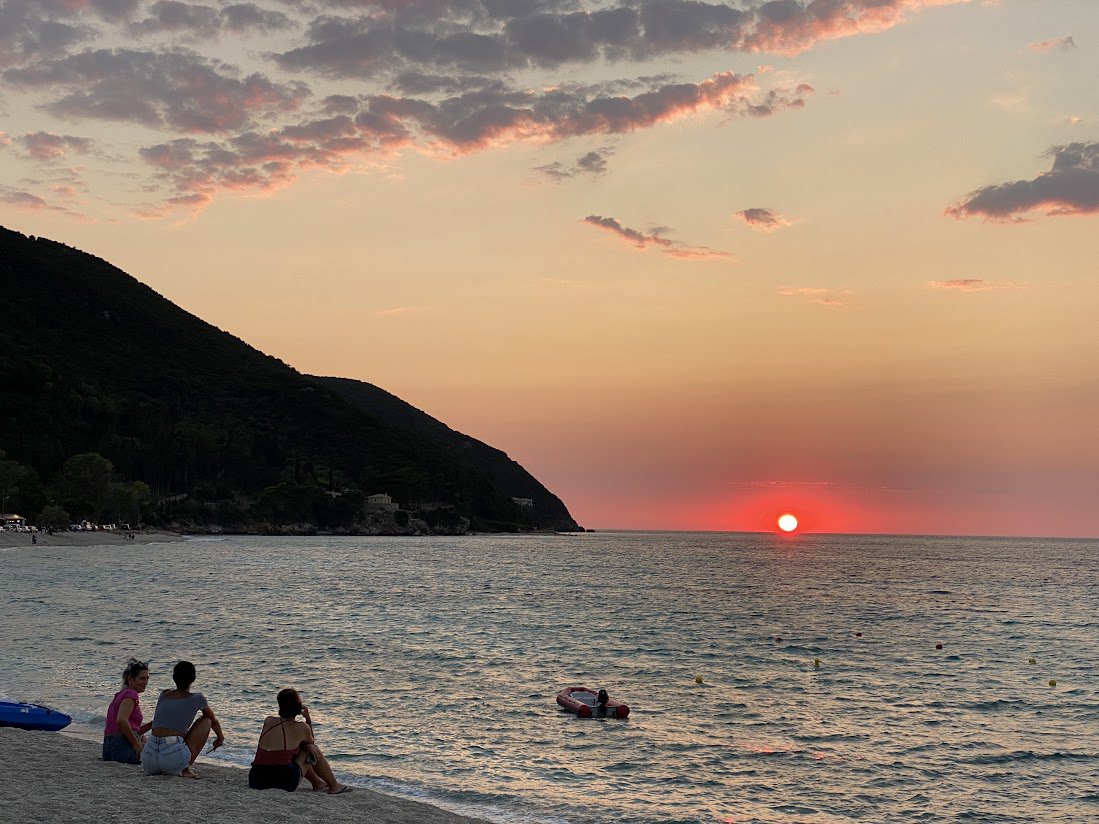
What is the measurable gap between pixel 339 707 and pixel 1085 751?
27.5m

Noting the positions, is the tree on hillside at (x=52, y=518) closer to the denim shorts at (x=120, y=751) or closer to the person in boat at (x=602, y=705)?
the person in boat at (x=602, y=705)

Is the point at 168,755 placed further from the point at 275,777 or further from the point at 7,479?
the point at 7,479

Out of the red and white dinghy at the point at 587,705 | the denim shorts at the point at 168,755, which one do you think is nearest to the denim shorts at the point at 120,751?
the denim shorts at the point at 168,755

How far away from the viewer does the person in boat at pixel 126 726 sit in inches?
779

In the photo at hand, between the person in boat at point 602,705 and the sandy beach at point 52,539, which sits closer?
the person in boat at point 602,705

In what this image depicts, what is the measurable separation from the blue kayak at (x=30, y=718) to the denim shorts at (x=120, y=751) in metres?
6.34

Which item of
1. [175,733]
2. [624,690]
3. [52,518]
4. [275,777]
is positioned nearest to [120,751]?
[175,733]

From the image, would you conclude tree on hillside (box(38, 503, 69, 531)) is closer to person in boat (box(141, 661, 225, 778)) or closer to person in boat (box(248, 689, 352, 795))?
person in boat (box(141, 661, 225, 778))

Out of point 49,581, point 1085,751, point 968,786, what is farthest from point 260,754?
point 49,581

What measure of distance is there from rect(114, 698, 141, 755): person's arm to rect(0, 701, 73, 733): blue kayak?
22.8ft

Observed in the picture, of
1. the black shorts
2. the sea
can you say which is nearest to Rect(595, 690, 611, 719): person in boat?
the sea

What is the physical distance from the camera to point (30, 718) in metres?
25.8

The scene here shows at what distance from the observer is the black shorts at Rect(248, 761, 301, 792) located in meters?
19.3

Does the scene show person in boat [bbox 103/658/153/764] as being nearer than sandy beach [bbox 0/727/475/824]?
No
